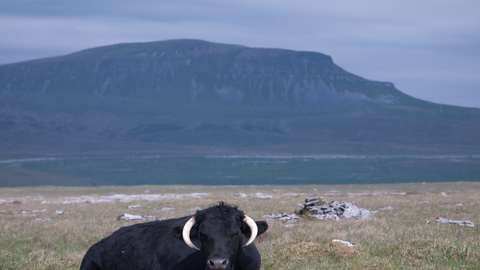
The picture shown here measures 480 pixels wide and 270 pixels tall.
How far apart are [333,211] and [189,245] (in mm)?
16654

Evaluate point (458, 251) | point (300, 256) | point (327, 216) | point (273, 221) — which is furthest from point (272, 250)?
point (327, 216)

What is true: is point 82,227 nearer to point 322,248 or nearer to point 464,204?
point 322,248

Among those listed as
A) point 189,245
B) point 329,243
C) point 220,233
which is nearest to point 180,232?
point 189,245

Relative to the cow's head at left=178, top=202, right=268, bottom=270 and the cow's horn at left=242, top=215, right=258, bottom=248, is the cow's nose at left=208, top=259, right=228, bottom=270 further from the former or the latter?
the cow's horn at left=242, top=215, right=258, bottom=248

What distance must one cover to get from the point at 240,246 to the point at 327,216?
15184 mm

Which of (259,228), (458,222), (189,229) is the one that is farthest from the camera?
(458,222)

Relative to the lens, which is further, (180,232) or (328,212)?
(328,212)

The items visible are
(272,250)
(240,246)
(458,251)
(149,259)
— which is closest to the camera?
(240,246)

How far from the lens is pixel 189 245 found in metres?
8.19

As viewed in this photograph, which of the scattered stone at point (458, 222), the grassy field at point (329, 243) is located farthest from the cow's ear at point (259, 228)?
the scattered stone at point (458, 222)

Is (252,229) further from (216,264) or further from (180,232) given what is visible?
(180,232)

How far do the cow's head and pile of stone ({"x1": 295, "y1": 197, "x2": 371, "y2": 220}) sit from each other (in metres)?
14.7

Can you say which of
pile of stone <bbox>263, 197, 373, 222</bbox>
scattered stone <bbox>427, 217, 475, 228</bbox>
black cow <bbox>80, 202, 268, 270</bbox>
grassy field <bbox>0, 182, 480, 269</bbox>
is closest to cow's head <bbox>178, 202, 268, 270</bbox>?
black cow <bbox>80, 202, 268, 270</bbox>

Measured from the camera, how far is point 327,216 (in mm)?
23172
